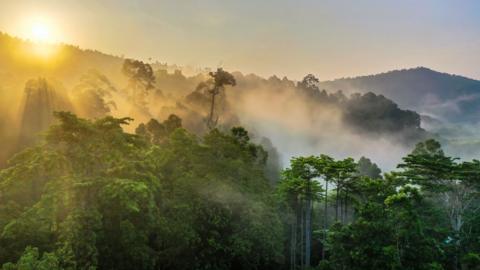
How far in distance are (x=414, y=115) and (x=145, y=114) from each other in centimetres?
7994

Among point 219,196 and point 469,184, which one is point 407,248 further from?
point 219,196

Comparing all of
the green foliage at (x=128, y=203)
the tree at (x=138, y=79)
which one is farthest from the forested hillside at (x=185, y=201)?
the tree at (x=138, y=79)

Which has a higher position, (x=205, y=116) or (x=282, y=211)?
Answer: (x=205, y=116)

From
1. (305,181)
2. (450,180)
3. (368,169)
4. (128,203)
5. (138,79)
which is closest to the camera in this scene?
(128,203)

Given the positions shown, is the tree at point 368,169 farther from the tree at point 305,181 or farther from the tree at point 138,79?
the tree at point 138,79

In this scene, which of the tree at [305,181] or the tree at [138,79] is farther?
the tree at [138,79]

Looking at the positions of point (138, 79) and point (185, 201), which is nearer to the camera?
point (185, 201)

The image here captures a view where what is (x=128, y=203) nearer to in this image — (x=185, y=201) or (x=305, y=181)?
(x=185, y=201)

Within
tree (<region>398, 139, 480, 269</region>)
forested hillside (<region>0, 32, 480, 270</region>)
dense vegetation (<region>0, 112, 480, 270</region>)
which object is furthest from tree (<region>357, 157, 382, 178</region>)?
tree (<region>398, 139, 480, 269</region>)

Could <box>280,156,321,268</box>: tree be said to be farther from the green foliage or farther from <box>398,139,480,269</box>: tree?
<box>398,139,480,269</box>: tree

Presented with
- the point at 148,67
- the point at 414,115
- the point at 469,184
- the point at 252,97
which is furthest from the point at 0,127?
the point at 414,115

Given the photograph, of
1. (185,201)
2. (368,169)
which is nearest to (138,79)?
(368,169)

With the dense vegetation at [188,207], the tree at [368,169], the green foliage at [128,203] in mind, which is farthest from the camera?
the tree at [368,169]

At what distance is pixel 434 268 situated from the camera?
82.4 feet
